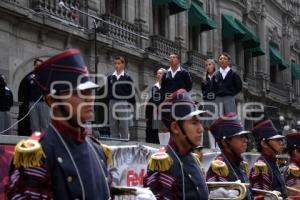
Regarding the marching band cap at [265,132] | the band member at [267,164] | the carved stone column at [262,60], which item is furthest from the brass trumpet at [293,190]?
→ the carved stone column at [262,60]

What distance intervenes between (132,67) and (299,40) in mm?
27270

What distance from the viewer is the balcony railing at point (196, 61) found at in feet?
82.5

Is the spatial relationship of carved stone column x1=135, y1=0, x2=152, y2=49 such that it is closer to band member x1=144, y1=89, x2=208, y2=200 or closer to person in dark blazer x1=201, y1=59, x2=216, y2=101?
person in dark blazer x1=201, y1=59, x2=216, y2=101

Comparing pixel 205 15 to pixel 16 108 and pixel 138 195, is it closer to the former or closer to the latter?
pixel 16 108

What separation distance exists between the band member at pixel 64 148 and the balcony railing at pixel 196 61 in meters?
21.3

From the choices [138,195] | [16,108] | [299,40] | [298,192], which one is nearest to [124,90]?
[16,108]

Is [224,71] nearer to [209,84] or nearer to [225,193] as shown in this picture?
[209,84]

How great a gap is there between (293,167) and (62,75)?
216 inches

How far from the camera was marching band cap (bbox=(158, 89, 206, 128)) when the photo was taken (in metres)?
4.86

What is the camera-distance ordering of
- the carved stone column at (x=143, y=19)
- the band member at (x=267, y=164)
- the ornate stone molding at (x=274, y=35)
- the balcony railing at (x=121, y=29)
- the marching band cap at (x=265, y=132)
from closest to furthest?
the band member at (x=267, y=164) < the marching band cap at (x=265, y=132) < the balcony railing at (x=121, y=29) < the carved stone column at (x=143, y=19) < the ornate stone molding at (x=274, y=35)

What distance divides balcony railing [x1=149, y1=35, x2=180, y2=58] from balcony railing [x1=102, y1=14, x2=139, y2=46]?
1.14m

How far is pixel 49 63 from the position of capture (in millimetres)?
3598

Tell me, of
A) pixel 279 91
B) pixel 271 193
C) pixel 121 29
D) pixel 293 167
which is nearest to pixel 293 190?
pixel 293 167

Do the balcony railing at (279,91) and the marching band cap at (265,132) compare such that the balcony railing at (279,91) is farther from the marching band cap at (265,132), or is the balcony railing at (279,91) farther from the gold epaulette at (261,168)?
the gold epaulette at (261,168)
